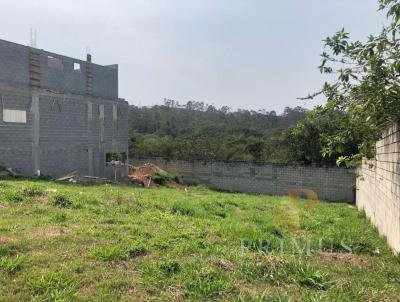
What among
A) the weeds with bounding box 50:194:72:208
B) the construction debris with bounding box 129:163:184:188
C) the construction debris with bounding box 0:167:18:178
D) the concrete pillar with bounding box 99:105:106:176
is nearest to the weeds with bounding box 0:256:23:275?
the weeds with bounding box 50:194:72:208

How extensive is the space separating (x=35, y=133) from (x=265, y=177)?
11679 millimetres

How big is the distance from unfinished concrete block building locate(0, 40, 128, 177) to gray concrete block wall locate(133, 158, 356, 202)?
4080 mm

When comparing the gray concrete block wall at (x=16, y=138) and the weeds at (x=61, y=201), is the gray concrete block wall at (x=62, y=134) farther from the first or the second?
the weeds at (x=61, y=201)

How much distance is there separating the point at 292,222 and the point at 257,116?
49776 millimetres

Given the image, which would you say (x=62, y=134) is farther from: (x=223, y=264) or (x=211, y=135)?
(x=211, y=135)

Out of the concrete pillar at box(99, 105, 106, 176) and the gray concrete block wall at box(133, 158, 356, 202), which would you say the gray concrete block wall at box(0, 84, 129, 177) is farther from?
the gray concrete block wall at box(133, 158, 356, 202)

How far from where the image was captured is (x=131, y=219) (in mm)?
7227

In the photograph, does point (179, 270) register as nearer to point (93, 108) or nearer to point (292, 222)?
point (292, 222)

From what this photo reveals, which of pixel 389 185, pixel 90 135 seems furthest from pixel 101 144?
pixel 389 185

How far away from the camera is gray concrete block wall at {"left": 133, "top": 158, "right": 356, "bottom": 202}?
2039 cm

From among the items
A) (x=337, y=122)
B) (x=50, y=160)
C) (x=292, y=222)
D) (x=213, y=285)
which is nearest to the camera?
(x=213, y=285)

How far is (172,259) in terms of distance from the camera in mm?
4871

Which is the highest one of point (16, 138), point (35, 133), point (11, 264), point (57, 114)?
point (57, 114)

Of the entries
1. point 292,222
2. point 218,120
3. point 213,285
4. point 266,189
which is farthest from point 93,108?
point 218,120
